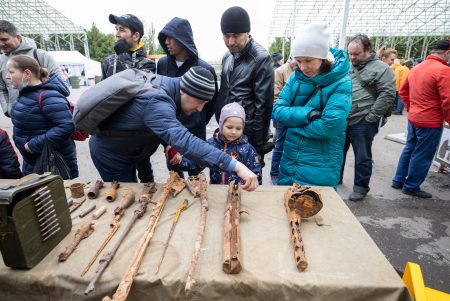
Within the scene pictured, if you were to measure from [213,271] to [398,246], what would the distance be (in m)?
2.59

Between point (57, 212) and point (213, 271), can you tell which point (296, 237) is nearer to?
point (213, 271)

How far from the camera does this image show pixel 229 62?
10.2 ft

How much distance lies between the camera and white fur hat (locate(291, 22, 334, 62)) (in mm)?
2193

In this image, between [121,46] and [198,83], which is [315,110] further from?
[121,46]

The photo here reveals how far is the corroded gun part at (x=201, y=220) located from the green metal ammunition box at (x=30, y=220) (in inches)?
28.4

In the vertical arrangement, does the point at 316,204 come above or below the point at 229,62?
below

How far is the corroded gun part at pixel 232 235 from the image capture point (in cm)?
A: 121

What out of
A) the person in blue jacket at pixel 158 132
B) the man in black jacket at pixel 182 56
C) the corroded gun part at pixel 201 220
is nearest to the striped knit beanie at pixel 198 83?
the person in blue jacket at pixel 158 132

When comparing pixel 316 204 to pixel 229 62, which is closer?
Result: pixel 316 204

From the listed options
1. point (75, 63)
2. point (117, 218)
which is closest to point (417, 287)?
point (117, 218)

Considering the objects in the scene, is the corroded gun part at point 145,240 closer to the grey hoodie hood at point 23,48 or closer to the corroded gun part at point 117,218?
the corroded gun part at point 117,218

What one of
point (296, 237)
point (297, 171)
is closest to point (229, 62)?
point (297, 171)

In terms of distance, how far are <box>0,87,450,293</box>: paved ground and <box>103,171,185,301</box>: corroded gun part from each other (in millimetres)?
2210

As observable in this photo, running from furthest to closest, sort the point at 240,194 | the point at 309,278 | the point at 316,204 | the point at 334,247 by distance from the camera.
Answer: the point at 240,194 < the point at 316,204 < the point at 334,247 < the point at 309,278
